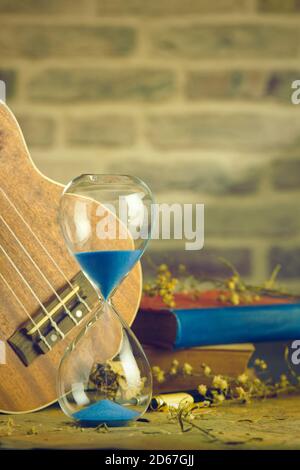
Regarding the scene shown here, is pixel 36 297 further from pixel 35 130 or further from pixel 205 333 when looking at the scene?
pixel 35 130

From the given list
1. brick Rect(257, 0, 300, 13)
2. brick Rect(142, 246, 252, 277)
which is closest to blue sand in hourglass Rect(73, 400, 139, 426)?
brick Rect(142, 246, 252, 277)

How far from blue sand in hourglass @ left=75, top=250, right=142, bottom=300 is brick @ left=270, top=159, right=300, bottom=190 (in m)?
0.79

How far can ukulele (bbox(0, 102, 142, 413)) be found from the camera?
3.36ft

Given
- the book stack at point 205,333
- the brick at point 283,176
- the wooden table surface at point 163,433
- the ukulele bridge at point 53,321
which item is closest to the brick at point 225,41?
the brick at point 283,176

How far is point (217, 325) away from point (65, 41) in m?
0.76

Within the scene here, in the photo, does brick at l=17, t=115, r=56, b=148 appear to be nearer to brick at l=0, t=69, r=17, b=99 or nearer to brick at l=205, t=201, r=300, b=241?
brick at l=0, t=69, r=17, b=99

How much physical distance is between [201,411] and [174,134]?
2.37 ft

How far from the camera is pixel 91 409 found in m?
0.90

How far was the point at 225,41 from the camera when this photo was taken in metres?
1.62

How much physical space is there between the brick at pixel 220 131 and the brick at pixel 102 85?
0.06 meters

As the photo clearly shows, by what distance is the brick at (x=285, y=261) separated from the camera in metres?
1.59

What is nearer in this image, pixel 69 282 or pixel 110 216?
pixel 110 216
